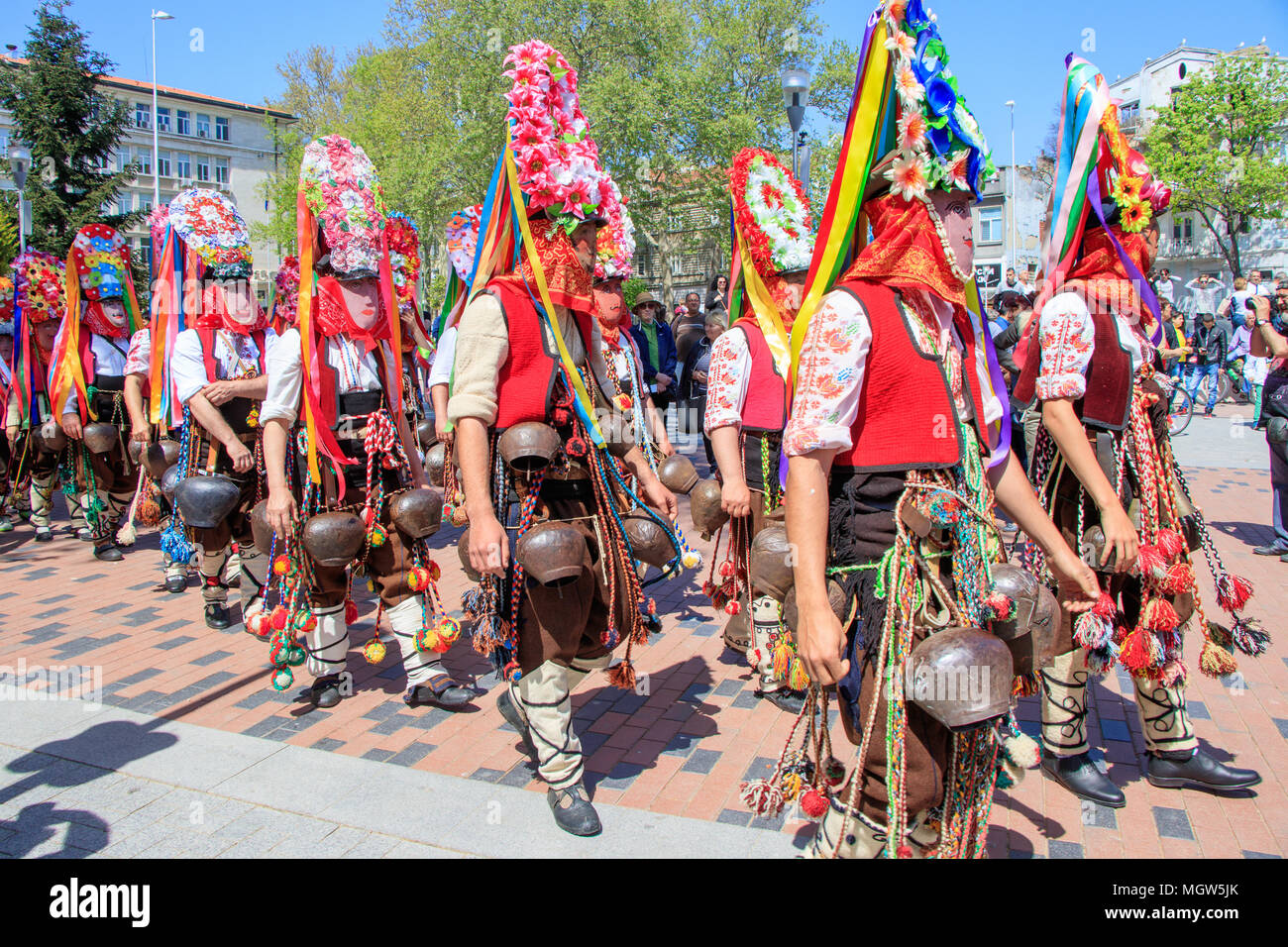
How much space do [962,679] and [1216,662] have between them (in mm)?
2025

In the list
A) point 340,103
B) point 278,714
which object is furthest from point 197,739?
point 340,103

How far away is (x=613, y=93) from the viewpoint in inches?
1198

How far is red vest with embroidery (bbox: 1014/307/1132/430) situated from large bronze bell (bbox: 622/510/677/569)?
5.35 feet

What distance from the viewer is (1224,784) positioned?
335 cm

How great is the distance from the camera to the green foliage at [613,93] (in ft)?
101

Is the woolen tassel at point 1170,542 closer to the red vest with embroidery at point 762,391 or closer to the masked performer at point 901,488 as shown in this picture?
the masked performer at point 901,488

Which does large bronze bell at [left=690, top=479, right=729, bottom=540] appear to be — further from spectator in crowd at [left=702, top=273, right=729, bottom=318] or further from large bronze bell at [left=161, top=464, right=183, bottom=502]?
spectator in crowd at [left=702, top=273, right=729, bottom=318]

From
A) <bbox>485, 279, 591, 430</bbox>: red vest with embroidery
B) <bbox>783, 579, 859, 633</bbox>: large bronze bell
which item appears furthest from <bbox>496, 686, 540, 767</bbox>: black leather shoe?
<bbox>783, 579, 859, 633</bbox>: large bronze bell

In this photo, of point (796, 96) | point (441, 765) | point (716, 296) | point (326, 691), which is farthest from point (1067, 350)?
point (716, 296)

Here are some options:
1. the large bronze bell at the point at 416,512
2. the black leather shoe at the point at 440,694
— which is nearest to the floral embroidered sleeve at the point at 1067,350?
the large bronze bell at the point at 416,512

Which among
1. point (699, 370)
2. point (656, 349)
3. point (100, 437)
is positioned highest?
point (656, 349)

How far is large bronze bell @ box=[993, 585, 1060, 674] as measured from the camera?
7.34 ft

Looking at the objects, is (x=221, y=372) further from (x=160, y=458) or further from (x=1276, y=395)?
(x=1276, y=395)

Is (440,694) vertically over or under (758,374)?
under
